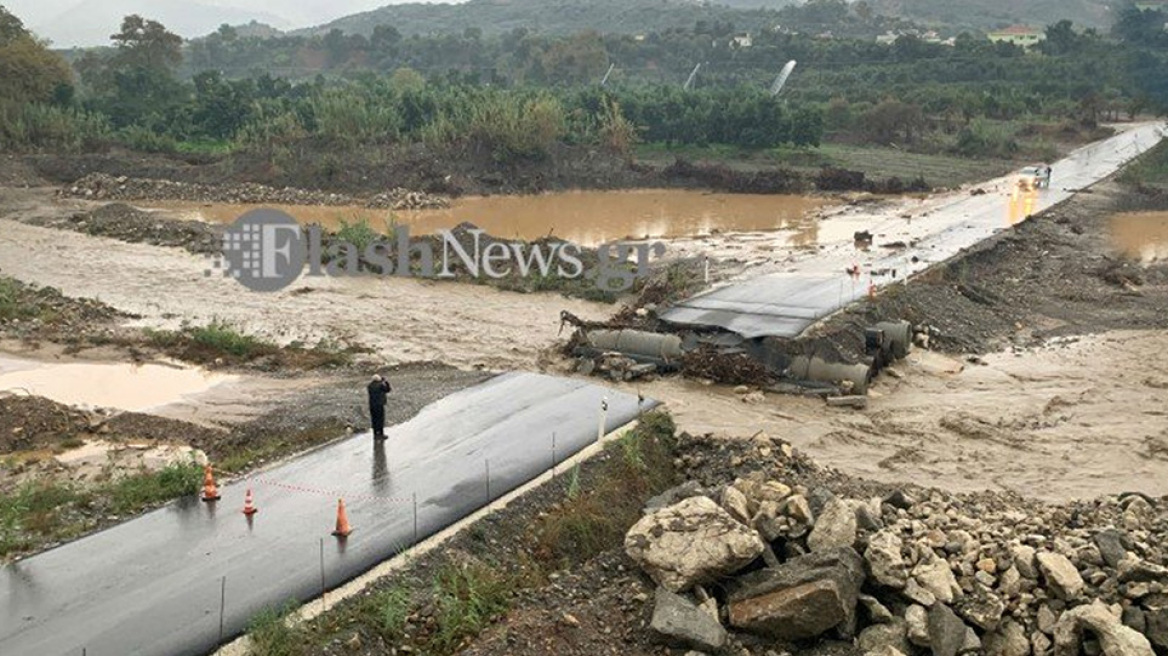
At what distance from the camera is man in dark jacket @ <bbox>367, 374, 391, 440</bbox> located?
15609 millimetres

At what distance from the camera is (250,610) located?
10.7 m

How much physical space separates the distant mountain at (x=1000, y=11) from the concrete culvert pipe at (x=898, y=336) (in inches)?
6668

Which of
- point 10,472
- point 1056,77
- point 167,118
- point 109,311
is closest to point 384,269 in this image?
point 109,311

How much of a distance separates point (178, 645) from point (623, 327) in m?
13.4

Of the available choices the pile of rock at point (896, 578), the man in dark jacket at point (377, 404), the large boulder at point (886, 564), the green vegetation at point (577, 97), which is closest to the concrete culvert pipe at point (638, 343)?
the man in dark jacket at point (377, 404)

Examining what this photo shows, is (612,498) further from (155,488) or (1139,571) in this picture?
(1139,571)

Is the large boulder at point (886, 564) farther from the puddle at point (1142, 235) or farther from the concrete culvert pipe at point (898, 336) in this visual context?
the puddle at point (1142, 235)

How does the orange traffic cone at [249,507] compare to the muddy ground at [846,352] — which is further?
the muddy ground at [846,352]

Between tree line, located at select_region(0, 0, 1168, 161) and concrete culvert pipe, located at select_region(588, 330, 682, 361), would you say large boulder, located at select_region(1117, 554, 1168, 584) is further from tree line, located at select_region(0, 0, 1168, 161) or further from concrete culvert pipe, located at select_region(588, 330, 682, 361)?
tree line, located at select_region(0, 0, 1168, 161)

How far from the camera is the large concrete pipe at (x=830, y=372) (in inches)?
774

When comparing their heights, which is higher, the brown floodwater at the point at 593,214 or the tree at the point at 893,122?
the tree at the point at 893,122

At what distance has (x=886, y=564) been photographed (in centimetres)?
1095

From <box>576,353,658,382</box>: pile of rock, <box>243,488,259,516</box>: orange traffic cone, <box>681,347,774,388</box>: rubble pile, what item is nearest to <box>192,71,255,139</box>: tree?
<box>576,353,658,382</box>: pile of rock

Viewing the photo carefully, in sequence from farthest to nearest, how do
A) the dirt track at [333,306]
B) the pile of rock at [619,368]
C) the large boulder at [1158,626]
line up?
1. the dirt track at [333,306]
2. the pile of rock at [619,368]
3. the large boulder at [1158,626]
